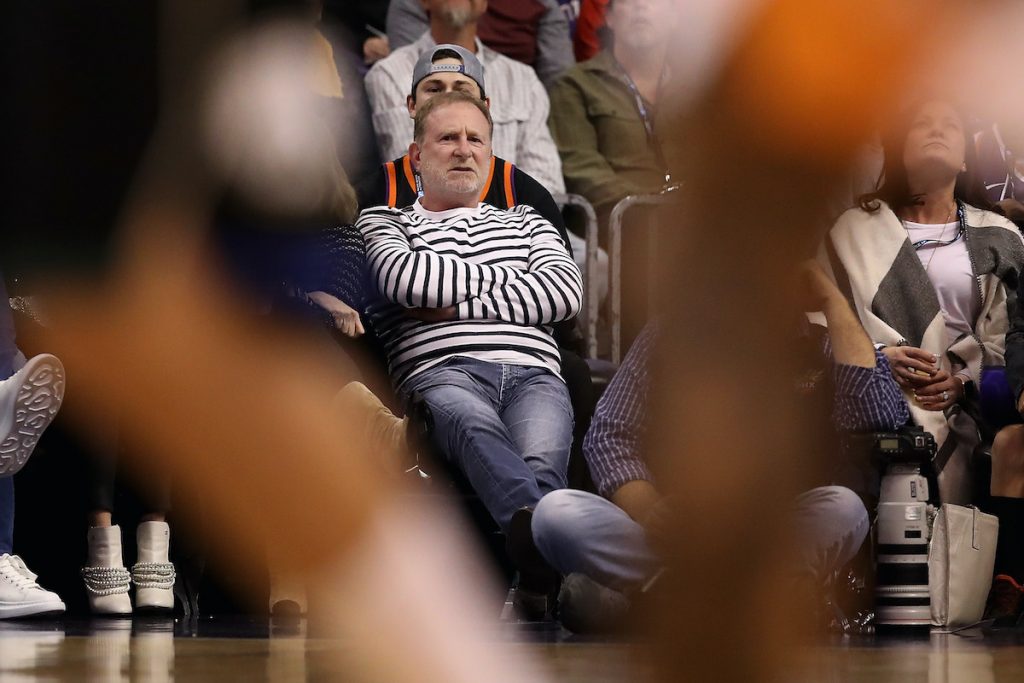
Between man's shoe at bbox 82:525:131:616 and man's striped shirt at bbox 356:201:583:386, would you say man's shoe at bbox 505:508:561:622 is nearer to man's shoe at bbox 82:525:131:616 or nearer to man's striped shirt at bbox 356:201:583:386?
man's striped shirt at bbox 356:201:583:386

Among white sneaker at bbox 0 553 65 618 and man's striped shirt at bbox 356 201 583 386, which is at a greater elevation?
man's striped shirt at bbox 356 201 583 386

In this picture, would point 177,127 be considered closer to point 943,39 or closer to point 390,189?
point 943,39

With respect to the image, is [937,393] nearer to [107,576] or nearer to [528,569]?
[528,569]

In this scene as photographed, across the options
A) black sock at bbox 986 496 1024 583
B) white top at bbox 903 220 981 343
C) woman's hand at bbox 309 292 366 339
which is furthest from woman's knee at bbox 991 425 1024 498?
woman's hand at bbox 309 292 366 339

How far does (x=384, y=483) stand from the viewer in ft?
0.94

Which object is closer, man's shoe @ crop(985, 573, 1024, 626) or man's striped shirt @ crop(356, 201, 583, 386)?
man's striped shirt @ crop(356, 201, 583, 386)

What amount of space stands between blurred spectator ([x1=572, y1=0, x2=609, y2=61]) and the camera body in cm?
144

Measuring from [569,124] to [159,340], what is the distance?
277 cm

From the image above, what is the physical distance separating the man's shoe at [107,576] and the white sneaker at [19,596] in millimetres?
116

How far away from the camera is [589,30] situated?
329 centimetres

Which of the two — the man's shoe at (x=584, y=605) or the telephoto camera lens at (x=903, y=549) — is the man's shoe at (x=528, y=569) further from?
the telephoto camera lens at (x=903, y=549)

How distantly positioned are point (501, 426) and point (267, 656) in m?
0.74

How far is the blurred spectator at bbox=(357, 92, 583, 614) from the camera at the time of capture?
2.07 m

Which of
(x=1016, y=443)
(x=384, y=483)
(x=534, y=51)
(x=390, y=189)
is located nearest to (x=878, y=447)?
(x=1016, y=443)
